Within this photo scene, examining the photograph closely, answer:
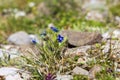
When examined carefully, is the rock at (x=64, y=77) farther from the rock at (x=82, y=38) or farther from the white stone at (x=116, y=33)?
the white stone at (x=116, y=33)

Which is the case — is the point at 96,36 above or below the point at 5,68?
above

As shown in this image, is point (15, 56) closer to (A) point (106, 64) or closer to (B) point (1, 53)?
(B) point (1, 53)

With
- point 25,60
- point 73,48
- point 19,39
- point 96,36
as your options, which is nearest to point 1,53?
point 25,60

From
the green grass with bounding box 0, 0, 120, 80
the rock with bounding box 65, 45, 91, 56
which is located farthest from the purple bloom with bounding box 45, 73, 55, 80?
the rock with bounding box 65, 45, 91, 56

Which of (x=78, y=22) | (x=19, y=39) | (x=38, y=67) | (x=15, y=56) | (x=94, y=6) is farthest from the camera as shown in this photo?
(x=94, y=6)

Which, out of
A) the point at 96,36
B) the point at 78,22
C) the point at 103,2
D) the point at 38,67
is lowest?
the point at 38,67

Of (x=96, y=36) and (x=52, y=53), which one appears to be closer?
A: (x=52, y=53)

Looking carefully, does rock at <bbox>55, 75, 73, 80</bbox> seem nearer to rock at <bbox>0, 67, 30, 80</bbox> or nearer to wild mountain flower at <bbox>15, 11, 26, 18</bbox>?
rock at <bbox>0, 67, 30, 80</bbox>
